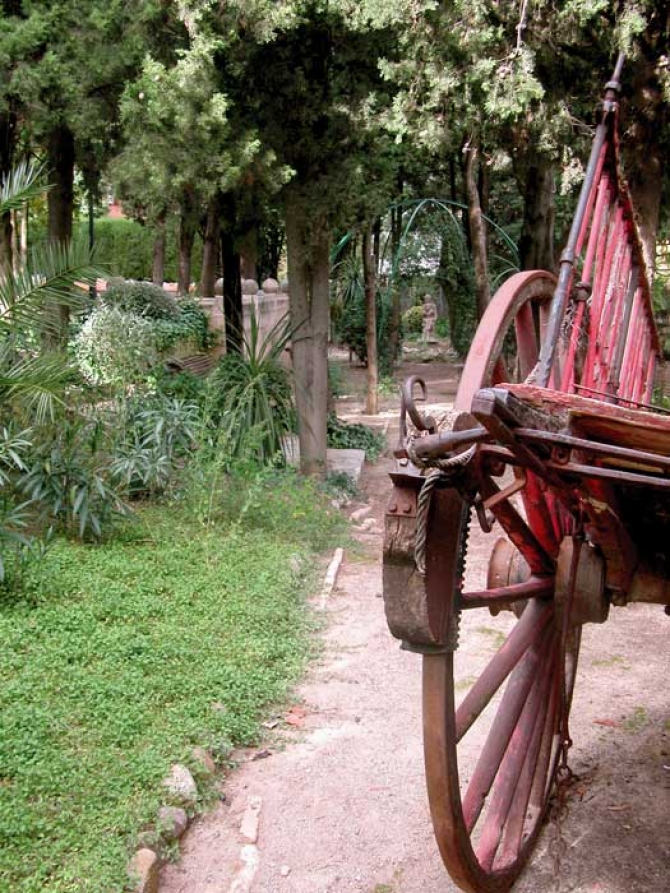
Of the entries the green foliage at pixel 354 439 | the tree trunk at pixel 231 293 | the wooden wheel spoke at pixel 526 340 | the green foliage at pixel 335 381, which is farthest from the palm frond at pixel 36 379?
the green foliage at pixel 335 381

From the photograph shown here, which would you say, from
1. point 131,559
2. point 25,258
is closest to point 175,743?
point 131,559

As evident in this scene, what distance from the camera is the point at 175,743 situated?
4.02 m

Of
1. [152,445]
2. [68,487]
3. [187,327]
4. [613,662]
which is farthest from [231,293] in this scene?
[613,662]

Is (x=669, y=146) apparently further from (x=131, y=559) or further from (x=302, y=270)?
(x=131, y=559)

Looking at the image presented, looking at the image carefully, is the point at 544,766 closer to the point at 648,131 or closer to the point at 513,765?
the point at 513,765

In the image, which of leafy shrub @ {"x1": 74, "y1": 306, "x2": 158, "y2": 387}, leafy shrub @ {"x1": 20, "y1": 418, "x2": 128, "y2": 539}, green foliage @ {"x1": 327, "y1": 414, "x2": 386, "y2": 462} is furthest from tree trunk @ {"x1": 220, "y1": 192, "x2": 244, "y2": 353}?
leafy shrub @ {"x1": 20, "y1": 418, "x2": 128, "y2": 539}

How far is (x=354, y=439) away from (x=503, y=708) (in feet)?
27.6

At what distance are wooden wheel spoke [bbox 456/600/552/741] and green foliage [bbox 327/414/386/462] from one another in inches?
307

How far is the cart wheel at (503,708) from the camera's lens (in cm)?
262

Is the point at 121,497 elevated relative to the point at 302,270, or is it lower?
lower

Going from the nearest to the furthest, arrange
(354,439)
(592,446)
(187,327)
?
(592,446), (354,439), (187,327)

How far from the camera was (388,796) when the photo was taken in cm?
406

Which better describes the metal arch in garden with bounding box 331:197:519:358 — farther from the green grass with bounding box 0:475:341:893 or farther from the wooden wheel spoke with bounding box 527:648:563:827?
the wooden wheel spoke with bounding box 527:648:563:827

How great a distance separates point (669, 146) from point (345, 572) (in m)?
4.72
